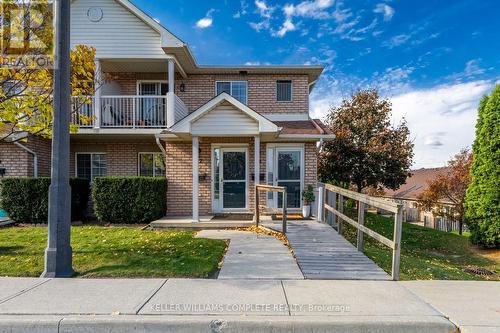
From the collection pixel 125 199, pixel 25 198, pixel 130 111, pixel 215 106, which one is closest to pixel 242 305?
pixel 215 106

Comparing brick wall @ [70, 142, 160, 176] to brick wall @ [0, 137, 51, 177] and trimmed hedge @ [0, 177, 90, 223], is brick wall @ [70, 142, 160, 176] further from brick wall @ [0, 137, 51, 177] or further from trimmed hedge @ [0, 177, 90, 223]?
trimmed hedge @ [0, 177, 90, 223]

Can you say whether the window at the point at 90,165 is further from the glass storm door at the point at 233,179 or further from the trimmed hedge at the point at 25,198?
the glass storm door at the point at 233,179

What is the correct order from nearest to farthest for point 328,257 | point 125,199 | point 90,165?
point 328,257 → point 125,199 → point 90,165

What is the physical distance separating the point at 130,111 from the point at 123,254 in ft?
21.5

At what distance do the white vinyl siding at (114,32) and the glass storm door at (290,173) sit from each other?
5.69 metres

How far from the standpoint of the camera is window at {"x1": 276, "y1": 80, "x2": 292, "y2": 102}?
1168 centimetres

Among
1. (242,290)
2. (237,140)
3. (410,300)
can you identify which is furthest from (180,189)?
(410,300)

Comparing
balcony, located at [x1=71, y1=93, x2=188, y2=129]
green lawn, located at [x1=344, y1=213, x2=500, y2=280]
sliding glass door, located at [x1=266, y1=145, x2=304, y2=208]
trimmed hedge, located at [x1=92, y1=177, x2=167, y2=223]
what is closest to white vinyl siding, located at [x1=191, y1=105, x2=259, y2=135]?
balcony, located at [x1=71, y1=93, x2=188, y2=129]

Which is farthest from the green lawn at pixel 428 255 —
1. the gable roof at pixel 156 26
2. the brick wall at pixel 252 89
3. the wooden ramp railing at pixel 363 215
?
the gable roof at pixel 156 26

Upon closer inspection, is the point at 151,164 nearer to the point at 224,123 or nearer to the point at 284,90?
the point at 224,123

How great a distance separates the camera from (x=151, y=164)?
38.0ft

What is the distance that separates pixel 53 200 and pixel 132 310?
2405 mm

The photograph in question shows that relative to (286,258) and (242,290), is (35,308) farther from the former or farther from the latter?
(286,258)

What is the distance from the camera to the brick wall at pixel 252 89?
456 inches
